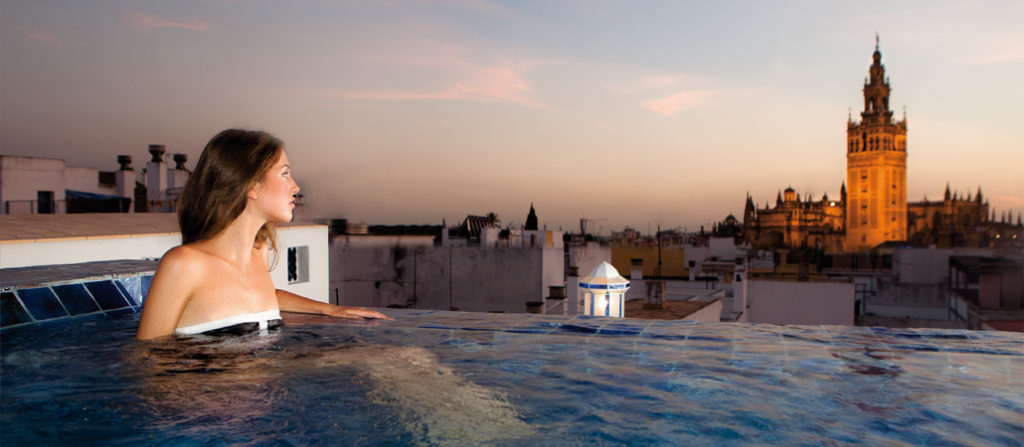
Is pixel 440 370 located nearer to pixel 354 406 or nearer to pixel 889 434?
pixel 354 406

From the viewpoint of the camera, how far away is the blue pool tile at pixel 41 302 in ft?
15.1

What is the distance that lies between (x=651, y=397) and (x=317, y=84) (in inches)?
904

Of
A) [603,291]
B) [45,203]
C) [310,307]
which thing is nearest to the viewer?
[310,307]

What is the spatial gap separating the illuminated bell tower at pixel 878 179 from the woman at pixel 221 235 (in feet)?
425

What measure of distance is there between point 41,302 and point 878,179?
438 ft

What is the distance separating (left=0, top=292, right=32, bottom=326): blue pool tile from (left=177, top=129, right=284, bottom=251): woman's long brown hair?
169cm

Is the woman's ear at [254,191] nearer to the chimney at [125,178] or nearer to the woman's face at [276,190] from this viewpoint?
the woman's face at [276,190]

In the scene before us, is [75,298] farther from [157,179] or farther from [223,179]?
[157,179]

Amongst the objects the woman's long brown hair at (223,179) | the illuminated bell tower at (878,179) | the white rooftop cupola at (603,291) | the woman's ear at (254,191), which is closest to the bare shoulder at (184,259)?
the woman's long brown hair at (223,179)

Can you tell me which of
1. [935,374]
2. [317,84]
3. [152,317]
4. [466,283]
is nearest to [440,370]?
[152,317]

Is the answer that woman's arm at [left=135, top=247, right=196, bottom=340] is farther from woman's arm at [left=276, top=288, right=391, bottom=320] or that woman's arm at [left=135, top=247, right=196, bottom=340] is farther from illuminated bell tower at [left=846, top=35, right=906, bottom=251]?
illuminated bell tower at [left=846, top=35, right=906, bottom=251]

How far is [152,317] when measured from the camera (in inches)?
136

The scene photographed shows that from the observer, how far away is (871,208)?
12100 cm

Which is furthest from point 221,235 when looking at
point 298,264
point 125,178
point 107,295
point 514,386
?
point 125,178
